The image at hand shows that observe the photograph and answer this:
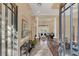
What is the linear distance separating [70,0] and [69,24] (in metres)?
0.25

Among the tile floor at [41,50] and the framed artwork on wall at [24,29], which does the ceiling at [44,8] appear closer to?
the framed artwork on wall at [24,29]

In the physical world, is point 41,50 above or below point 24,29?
below

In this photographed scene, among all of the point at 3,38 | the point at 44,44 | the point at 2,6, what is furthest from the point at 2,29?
the point at 44,44

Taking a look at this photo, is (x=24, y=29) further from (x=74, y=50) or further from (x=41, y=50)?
(x=74, y=50)

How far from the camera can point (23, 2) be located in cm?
164

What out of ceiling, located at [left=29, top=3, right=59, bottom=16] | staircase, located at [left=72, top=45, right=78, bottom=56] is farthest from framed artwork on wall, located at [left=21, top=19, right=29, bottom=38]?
staircase, located at [left=72, top=45, right=78, bottom=56]

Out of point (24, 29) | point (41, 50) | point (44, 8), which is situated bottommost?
point (41, 50)

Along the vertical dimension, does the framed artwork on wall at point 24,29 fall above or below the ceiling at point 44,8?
below

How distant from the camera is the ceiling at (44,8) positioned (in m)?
1.68

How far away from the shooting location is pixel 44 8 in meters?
1.73

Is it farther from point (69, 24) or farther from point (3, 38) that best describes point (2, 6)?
point (69, 24)

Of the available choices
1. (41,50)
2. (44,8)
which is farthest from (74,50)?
(44,8)

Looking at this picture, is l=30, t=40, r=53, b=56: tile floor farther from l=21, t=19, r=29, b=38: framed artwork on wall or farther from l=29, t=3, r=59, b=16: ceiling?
l=29, t=3, r=59, b=16: ceiling

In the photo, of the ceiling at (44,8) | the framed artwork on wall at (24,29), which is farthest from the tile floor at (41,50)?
the ceiling at (44,8)
